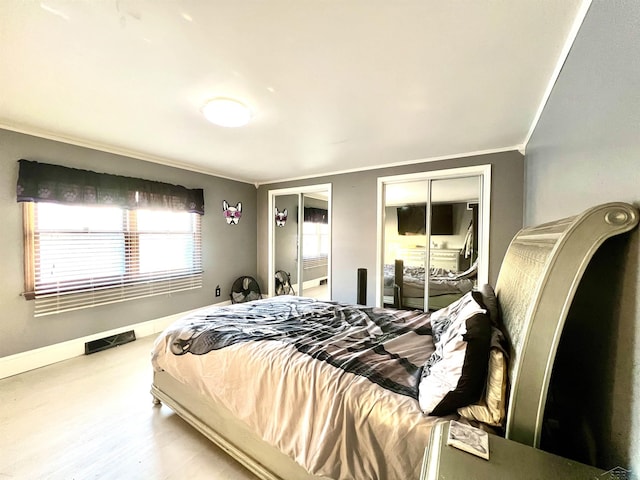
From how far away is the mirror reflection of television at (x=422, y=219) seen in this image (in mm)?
3619

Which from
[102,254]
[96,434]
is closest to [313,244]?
[102,254]

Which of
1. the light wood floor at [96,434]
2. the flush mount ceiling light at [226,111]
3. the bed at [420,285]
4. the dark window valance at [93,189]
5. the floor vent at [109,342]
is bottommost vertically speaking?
the light wood floor at [96,434]

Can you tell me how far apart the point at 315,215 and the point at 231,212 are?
1.64 m

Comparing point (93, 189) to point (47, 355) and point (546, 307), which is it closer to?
point (47, 355)

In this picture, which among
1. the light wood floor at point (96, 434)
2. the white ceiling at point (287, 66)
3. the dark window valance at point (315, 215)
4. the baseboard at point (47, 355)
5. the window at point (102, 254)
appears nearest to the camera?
the white ceiling at point (287, 66)

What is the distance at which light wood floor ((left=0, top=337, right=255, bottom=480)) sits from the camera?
5.13ft

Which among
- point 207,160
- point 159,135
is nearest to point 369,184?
point 207,160

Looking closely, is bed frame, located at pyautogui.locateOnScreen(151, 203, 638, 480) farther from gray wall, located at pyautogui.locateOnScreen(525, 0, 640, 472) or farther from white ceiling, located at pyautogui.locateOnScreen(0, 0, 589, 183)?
white ceiling, located at pyautogui.locateOnScreen(0, 0, 589, 183)

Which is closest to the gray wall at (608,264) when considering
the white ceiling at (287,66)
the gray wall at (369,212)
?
the white ceiling at (287,66)

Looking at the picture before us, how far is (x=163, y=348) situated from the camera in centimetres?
198

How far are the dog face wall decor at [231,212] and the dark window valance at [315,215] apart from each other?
49.6 inches

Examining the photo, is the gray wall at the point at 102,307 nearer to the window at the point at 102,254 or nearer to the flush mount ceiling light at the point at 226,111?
the window at the point at 102,254

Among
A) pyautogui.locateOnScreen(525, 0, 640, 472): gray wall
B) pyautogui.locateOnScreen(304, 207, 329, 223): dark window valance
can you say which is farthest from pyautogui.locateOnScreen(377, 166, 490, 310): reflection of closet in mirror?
pyautogui.locateOnScreen(525, 0, 640, 472): gray wall

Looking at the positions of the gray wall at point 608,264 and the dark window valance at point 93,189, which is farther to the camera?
the dark window valance at point 93,189
